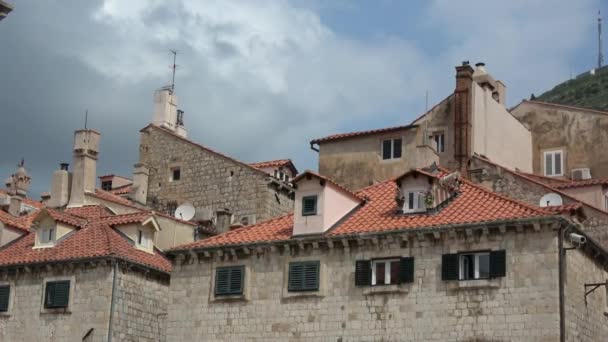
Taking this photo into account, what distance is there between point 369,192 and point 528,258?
821cm

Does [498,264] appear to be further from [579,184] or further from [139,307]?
[139,307]

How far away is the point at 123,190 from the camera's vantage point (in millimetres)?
62438

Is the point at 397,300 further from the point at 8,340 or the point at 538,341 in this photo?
the point at 8,340

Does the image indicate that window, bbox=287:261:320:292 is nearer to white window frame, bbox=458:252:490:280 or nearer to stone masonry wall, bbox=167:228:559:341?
stone masonry wall, bbox=167:228:559:341

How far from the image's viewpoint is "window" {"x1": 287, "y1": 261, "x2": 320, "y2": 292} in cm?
3569

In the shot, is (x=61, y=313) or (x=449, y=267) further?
(x=61, y=313)

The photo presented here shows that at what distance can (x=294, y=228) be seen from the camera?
3669 cm

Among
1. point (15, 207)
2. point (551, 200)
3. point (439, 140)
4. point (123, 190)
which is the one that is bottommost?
point (551, 200)

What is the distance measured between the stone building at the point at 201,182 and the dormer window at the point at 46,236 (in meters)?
10.6

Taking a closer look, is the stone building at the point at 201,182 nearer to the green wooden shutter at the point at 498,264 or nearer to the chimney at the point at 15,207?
the chimney at the point at 15,207

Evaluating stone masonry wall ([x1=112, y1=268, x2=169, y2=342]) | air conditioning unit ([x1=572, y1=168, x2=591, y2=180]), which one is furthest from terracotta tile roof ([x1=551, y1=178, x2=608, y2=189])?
stone masonry wall ([x1=112, y1=268, x2=169, y2=342])

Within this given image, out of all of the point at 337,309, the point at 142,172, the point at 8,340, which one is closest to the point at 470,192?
the point at 337,309

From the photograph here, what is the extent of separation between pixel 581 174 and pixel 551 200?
26.4 ft

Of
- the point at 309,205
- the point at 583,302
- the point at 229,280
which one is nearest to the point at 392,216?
the point at 309,205
